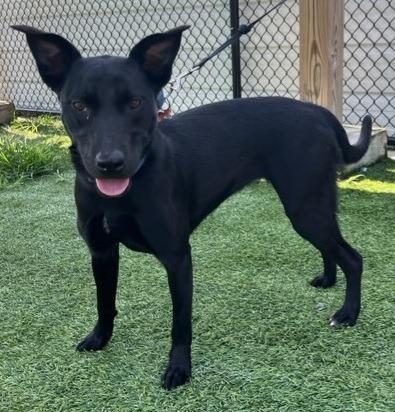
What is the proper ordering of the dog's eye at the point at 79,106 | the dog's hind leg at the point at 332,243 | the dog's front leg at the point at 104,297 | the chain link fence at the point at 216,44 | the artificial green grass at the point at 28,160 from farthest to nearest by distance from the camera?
the chain link fence at the point at 216,44 → the artificial green grass at the point at 28,160 → the dog's hind leg at the point at 332,243 → the dog's front leg at the point at 104,297 → the dog's eye at the point at 79,106

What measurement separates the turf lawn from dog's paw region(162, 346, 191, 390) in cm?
3

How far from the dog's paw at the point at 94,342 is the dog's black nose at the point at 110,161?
0.87m

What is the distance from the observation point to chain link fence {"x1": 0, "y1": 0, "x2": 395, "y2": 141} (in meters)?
5.48

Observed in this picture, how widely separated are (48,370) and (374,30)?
4476 mm

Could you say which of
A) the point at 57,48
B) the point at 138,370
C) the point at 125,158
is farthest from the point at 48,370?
the point at 57,48

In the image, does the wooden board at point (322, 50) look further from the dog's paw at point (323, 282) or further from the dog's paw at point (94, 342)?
the dog's paw at point (94, 342)

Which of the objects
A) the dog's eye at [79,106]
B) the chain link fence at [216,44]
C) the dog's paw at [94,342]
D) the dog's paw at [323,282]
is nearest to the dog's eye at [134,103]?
the dog's eye at [79,106]

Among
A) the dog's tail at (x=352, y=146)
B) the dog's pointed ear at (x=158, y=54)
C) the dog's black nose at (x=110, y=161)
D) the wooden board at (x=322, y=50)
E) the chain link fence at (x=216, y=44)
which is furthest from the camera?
the chain link fence at (x=216, y=44)

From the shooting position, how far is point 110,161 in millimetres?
1660

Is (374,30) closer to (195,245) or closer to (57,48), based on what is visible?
(195,245)

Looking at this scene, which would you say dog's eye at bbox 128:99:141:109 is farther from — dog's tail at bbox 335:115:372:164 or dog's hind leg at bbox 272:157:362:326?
dog's tail at bbox 335:115:372:164

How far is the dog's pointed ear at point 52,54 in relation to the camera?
184cm

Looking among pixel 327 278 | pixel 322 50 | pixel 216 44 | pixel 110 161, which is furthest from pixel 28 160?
pixel 110 161

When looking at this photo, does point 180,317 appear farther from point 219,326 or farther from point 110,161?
point 110,161
